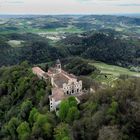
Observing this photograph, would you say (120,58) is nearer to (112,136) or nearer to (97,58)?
(97,58)

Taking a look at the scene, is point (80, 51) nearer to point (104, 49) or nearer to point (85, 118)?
point (104, 49)

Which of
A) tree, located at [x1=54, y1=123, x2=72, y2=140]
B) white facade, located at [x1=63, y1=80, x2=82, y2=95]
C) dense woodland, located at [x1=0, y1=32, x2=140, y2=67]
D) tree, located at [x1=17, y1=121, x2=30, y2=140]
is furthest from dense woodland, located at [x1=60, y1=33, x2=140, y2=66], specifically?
tree, located at [x1=54, y1=123, x2=72, y2=140]

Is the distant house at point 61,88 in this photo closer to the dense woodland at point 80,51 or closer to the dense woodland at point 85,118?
the dense woodland at point 85,118

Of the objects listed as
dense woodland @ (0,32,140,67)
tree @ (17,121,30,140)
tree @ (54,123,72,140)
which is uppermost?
tree @ (54,123,72,140)

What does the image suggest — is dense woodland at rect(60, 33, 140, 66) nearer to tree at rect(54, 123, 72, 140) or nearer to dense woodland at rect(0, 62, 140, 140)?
dense woodland at rect(0, 62, 140, 140)

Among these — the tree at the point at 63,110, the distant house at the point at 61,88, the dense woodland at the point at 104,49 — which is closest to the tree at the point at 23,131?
the distant house at the point at 61,88

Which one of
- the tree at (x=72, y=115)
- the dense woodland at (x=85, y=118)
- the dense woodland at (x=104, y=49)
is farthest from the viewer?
the dense woodland at (x=104, y=49)

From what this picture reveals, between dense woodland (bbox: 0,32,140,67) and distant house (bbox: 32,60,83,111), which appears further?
dense woodland (bbox: 0,32,140,67)

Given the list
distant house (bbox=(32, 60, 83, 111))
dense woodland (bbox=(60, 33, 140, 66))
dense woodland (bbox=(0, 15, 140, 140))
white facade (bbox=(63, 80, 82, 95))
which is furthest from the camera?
dense woodland (bbox=(60, 33, 140, 66))
